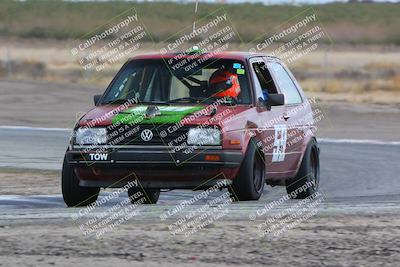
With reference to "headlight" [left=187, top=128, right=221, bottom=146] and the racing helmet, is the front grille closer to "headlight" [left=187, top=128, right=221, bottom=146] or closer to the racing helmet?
"headlight" [left=187, top=128, right=221, bottom=146]

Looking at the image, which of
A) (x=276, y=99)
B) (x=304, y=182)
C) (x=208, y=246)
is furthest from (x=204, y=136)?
(x=208, y=246)

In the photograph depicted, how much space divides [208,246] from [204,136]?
117 inches

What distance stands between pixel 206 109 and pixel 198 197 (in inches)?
86.5

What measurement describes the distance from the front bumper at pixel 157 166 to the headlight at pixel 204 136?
8cm

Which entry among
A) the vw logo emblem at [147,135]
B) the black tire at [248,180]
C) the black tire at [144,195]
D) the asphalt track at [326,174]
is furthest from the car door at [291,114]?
the vw logo emblem at [147,135]

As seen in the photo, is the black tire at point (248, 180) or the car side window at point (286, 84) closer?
the black tire at point (248, 180)

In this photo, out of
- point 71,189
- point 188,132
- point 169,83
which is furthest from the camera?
point 169,83

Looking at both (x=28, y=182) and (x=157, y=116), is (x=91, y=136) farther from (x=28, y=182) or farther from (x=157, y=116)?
(x=28, y=182)

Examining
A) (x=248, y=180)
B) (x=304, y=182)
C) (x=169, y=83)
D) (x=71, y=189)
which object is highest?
(x=169, y=83)

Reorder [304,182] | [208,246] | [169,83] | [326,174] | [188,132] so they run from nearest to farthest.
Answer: [208,246]
[188,132]
[169,83]
[304,182]
[326,174]

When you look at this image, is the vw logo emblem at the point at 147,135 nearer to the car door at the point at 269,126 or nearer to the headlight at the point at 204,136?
the headlight at the point at 204,136

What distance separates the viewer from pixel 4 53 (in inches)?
2266

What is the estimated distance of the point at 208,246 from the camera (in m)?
7.27

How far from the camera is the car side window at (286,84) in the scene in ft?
39.6
